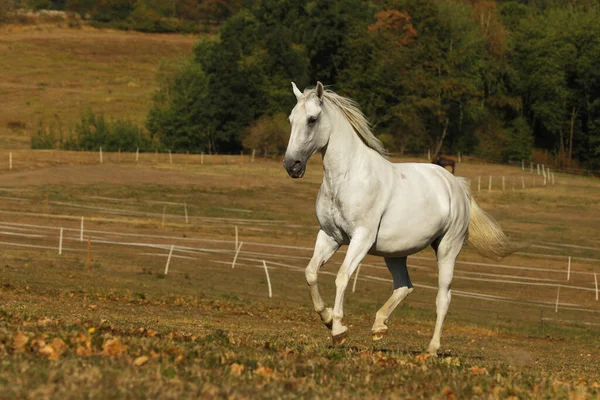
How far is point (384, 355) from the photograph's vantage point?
10.6m

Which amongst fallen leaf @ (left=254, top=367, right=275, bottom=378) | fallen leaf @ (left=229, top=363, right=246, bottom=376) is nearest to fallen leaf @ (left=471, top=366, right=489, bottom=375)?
fallen leaf @ (left=254, top=367, right=275, bottom=378)

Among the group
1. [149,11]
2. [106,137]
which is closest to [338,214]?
[106,137]

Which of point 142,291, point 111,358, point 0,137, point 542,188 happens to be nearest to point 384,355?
point 111,358

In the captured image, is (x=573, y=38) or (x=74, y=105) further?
(x=74, y=105)

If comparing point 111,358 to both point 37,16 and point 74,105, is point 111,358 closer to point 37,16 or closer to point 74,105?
point 74,105

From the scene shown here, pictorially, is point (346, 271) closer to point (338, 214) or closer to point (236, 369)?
point (338, 214)

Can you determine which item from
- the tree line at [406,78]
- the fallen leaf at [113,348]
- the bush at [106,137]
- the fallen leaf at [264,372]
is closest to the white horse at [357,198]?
the fallen leaf at [264,372]

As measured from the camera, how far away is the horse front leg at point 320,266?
11.9m

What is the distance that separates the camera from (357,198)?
39.1 ft

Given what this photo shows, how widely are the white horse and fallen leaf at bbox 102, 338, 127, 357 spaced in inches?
133

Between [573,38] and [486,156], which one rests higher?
[573,38]

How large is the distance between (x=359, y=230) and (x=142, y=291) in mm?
15216

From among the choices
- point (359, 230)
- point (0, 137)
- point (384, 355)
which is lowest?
point (0, 137)

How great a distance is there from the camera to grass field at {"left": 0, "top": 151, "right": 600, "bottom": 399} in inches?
323
